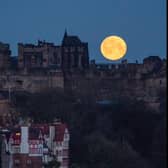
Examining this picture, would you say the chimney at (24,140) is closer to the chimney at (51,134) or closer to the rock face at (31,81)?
the chimney at (51,134)

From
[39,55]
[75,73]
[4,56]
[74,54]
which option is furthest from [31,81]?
[39,55]

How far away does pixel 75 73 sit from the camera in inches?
1243

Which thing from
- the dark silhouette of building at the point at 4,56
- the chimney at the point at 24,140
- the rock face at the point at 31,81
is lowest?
the chimney at the point at 24,140

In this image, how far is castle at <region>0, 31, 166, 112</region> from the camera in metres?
29.0

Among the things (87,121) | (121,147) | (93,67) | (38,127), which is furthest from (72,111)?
(93,67)

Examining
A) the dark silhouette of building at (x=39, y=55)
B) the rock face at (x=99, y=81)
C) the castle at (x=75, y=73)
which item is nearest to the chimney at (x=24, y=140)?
the castle at (x=75, y=73)

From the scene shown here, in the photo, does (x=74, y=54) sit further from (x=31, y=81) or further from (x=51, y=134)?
(x=51, y=134)

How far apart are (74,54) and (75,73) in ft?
5.89

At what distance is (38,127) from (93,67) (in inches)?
547

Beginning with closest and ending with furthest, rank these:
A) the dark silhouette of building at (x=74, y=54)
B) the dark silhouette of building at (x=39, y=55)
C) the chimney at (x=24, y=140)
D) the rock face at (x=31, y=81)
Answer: the chimney at (x=24, y=140) < the rock face at (x=31, y=81) < the dark silhouette of building at (x=74, y=54) < the dark silhouette of building at (x=39, y=55)

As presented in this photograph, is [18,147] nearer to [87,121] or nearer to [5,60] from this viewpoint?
[87,121]

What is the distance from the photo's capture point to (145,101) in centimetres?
2527

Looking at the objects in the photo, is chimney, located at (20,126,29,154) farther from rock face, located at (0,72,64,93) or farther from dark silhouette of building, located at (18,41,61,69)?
dark silhouette of building, located at (18,41,61,69)

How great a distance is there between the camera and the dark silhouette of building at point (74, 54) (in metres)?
33.2
